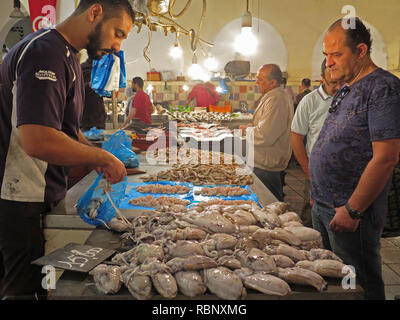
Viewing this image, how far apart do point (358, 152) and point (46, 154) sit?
77.3 inches

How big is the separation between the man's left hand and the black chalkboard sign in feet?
4.97

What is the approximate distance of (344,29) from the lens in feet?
7.86

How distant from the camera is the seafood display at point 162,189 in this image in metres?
Answer: 3.77

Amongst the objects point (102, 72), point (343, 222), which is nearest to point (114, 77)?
point (102, 72)

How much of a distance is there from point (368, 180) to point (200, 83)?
11279 millimetres

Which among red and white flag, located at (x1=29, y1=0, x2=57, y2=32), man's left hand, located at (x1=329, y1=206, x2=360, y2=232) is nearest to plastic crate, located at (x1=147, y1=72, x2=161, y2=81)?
red and white flag, located at (x1=29, y1=0, x2=57, y2=32)

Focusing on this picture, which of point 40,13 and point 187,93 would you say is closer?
point 40,13

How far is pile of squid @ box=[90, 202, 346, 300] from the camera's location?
1.66 meters

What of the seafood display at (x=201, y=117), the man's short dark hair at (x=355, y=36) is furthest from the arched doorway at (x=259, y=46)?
the man's short dark hair at (x=355, y=36)

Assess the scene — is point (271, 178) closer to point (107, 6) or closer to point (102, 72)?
point (102, 72)

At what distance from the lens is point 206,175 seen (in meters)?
4.39

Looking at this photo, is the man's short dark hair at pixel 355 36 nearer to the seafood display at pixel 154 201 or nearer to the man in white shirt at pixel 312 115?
the man in white shirt at pixel 312 115
